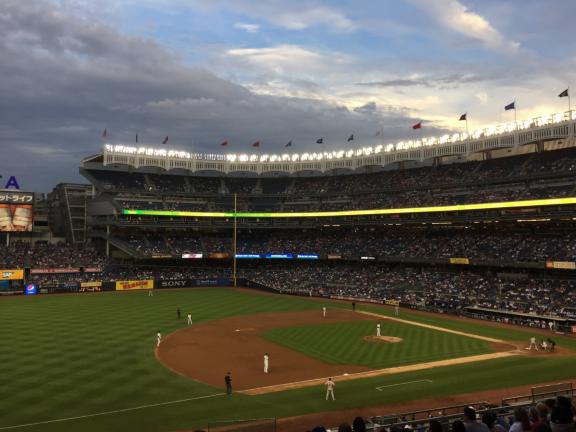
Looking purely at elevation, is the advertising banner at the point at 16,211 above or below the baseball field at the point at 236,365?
above

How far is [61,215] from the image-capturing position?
91.7 metres

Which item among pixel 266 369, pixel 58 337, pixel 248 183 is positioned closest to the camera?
pixel 266 369

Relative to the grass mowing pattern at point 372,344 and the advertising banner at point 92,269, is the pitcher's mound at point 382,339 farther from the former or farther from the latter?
the advertising banner at point 92,269

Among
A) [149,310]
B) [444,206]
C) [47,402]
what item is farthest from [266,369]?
[444,206]

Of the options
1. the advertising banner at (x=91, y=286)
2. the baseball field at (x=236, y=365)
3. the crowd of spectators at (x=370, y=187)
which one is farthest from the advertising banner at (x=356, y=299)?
the advertising banner at (x=91, y=286)

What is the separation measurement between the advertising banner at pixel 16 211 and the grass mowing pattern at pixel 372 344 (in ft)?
176

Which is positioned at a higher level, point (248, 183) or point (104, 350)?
point (248, 183)

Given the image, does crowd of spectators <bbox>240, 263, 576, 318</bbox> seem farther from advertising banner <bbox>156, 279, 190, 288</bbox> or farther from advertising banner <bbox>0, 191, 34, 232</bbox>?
advertising banner <bbox>0, 191, 34, 232</bbox>

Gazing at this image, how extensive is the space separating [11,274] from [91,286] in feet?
38.0

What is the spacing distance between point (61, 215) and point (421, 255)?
229 ft

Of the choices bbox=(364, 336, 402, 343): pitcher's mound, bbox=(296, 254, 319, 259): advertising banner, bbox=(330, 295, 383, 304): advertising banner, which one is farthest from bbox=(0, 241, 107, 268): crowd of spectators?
bbox=(364, 336, 402, 343): pitcher's mound

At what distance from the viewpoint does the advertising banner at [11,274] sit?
68.9 m

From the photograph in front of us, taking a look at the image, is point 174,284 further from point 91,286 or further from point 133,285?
point 91,286

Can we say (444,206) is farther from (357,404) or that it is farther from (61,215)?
(61,215)
